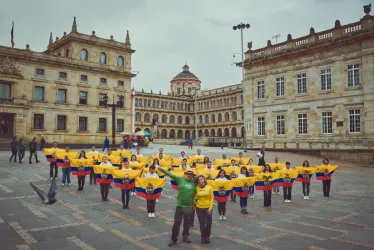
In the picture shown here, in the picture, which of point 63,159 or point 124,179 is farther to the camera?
point 63,159

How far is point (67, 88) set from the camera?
42.0 metres

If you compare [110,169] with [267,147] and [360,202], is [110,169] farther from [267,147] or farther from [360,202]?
[267,147]

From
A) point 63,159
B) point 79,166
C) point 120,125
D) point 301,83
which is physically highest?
point 301,83

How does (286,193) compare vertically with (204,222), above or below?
below

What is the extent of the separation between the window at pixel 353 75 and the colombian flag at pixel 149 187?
25.3 m

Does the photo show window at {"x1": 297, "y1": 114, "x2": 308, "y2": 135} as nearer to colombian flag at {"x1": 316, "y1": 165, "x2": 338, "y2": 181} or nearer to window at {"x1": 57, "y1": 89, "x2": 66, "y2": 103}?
colombian flag at {"x1": 316, "y1": 165, "x2": 338, "y2": 181}

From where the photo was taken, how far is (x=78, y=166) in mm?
12828

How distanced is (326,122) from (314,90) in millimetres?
3307

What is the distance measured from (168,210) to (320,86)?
2535cm

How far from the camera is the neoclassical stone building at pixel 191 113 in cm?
7819

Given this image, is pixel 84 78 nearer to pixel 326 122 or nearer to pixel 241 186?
pixel 326 122

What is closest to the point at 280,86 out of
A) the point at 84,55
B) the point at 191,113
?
the point at 84,55

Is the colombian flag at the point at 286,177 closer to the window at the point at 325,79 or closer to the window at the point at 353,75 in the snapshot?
the window at the point at 353,75

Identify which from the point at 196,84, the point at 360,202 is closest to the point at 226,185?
the point at 360,202
